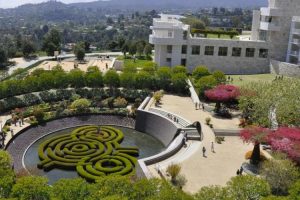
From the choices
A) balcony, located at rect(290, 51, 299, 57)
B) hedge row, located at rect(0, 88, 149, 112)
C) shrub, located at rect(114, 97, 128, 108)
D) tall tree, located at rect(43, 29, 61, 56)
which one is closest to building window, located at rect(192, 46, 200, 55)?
balcony, located at rect(290, 51, 299, 57)

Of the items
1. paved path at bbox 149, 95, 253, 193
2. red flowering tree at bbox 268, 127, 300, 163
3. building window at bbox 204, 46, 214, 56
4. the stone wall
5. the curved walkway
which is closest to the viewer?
red flowering tree at bbox 268, 127, 300, 163

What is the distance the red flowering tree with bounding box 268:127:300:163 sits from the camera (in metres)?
32.0

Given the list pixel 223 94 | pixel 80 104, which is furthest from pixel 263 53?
pixel 80 104

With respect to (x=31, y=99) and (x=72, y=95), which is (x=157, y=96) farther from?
(x=31, y=99)

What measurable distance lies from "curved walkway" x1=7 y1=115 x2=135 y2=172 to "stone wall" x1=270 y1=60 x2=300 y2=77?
1263 inches

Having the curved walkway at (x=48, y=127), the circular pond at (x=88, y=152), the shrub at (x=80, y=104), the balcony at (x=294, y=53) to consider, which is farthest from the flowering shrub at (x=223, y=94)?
the balcony at (x=294, y=53)

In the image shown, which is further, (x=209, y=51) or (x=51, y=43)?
(x=51, y=43)

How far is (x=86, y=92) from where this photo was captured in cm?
6100

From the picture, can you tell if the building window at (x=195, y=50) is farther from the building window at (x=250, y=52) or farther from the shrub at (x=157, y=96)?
the shrub at (x=157, y=96)

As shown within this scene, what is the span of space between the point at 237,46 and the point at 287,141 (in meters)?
44.4

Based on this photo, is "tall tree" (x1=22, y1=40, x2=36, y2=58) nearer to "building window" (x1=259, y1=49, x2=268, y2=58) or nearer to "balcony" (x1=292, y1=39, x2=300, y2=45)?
"building window" (x1=259, y1=49, x2=268, y2=58)

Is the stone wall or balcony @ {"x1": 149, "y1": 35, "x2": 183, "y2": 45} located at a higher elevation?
balcony @ {"x1": 149, "y1": 35, "x2": 183, "y2": 45}

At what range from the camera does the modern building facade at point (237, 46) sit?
7200cm

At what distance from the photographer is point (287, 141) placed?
1292 inches
